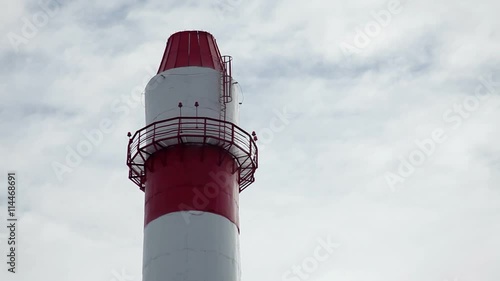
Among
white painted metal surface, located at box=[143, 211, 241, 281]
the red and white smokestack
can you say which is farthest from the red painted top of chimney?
white painted metal surface, located at box=[143, 211, 241, 281]

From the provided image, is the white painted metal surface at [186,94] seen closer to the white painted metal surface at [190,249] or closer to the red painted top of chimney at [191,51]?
the red painted top of chimney at [191,51]

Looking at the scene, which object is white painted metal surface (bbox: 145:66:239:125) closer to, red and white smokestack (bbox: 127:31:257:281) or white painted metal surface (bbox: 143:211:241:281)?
red and white smokestack (bbox: 127:31:257:281)

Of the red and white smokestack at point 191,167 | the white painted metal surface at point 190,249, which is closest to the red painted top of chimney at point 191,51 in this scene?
the red and white smokestack at point 191,167

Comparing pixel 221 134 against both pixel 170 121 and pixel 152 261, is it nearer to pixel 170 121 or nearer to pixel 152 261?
pixel 170 121

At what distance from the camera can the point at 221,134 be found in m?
47.7

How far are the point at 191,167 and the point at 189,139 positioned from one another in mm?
1451

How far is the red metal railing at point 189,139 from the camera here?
155 feet

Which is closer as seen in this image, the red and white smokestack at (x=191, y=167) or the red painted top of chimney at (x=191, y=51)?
the red and white smokestack at (x=191, y=167)

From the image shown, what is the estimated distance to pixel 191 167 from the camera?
46781 millimetres

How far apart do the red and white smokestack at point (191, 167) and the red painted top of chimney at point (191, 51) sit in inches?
2.2

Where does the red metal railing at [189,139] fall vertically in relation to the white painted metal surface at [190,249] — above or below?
above

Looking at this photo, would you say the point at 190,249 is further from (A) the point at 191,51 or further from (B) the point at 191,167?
(A) the point at 191,51

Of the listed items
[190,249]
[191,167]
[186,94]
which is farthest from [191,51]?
[190,249]

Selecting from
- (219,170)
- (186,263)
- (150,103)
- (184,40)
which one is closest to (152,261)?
(186,263)
